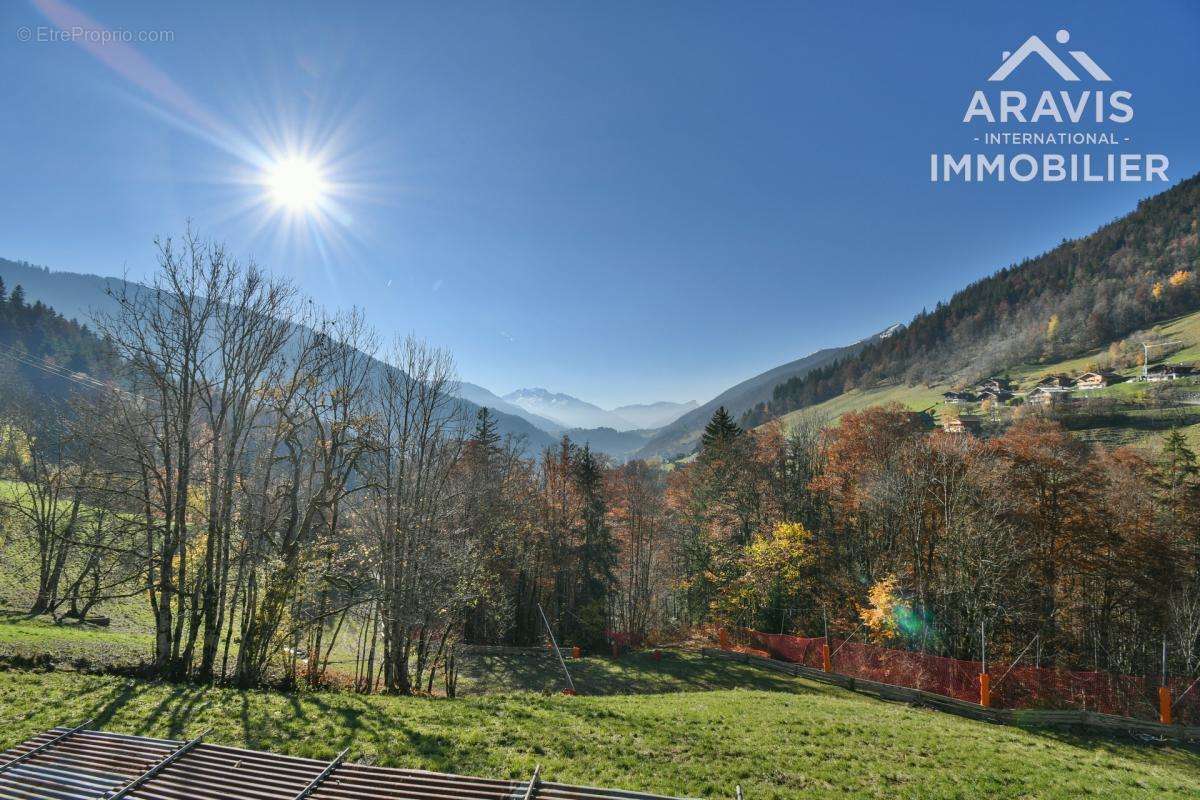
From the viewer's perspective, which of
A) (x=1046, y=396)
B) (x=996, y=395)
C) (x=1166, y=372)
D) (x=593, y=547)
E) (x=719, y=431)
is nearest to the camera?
(x=593, y=547)

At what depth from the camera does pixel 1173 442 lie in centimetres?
2981

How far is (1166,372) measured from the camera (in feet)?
230

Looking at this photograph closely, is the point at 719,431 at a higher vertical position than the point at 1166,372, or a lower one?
lower

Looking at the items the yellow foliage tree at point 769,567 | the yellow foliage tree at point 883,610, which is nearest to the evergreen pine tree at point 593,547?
the yellow foliage tree at point 769,567

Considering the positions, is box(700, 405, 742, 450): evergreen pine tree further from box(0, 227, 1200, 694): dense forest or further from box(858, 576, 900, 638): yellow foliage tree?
box(858, 576, 900, 638): yellow foliage tree

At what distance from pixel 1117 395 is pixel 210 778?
10372 centimetres

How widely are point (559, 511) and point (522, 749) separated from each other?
2766 cm

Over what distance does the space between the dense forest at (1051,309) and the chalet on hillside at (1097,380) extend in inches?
863

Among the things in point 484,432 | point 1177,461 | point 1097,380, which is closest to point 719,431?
point 484,432

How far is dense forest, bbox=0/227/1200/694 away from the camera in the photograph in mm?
13695

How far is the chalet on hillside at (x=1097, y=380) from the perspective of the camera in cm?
7788

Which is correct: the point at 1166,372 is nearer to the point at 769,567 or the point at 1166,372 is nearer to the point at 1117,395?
the point at 1117,395

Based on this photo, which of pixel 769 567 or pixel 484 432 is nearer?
pixel 769 567

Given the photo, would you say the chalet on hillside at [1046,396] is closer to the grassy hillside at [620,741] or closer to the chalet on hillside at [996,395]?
the chalet on hillside at [996,395]
